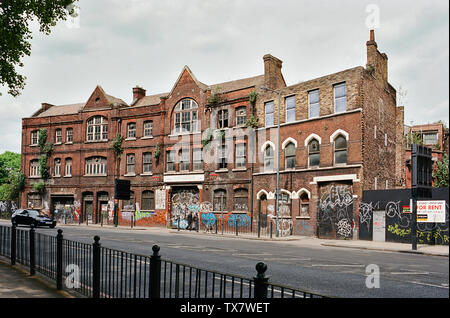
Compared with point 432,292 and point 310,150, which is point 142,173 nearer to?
point 310,150

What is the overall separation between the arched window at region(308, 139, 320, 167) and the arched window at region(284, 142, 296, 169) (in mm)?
1497

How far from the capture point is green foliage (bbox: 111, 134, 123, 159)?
40.5 metres

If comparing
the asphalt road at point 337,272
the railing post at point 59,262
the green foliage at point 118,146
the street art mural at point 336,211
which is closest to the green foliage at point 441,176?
the street art mural at point 336,211

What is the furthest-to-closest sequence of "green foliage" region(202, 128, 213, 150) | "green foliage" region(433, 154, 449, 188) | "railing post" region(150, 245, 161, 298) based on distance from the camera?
"green foliage" region(433, 154, 449, 188)
"green foliage" region(202, 128, 213, 150)
"railing post" region(150, 245, 161, 298)

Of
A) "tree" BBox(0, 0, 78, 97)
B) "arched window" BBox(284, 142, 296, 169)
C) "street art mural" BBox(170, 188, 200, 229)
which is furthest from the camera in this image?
"street art mural" BBox(170, 188, 200, 229)

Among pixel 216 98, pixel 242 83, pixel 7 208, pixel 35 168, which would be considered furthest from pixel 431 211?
pixel 7 208

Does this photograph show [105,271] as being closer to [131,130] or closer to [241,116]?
[241,116]

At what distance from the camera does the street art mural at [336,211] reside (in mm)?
25422

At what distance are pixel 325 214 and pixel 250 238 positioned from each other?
5246 millimetres

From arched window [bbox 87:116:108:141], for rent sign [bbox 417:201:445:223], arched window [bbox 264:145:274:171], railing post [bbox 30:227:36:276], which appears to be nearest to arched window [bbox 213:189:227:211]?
arched window [bbox 264:145:274:171]

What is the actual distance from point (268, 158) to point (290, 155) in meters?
2.06

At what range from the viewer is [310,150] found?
92.6 feet

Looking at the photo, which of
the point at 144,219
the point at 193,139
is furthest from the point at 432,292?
the point at 144,219

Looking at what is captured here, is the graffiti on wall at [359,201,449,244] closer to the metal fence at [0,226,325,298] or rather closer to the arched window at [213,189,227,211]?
the arched window at [213,189,227,211]
